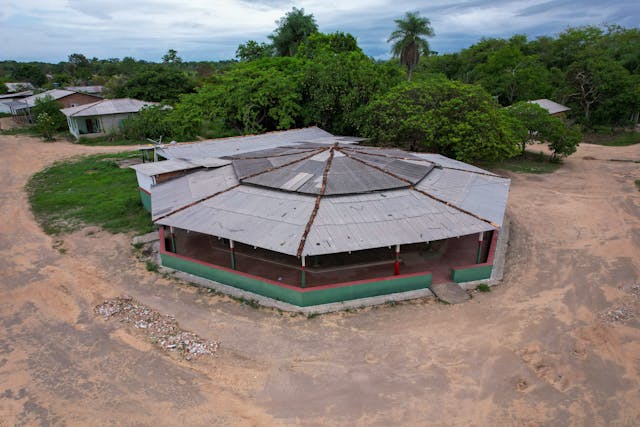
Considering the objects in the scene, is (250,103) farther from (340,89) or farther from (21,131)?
(21,131)

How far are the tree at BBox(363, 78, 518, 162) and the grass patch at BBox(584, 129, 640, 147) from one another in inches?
837

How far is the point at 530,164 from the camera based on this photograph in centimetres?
3369

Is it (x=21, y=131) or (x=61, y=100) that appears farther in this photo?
(x=61, y=100)

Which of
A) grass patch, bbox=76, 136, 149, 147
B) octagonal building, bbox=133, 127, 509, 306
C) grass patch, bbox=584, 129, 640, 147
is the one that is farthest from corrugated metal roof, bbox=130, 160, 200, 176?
grass patch, bbox=584, 129, 640, 147

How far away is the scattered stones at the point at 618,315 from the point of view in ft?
43.4

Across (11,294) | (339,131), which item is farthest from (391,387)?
(339,131)

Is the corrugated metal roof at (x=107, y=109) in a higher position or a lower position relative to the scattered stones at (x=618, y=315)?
higher

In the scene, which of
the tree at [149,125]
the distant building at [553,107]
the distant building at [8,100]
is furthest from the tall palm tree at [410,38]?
the distant building at [8,100]

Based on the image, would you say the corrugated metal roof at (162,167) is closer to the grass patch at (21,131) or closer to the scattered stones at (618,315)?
the scattered stones at (618,315)

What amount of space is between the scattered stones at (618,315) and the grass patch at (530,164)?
19.6 meters

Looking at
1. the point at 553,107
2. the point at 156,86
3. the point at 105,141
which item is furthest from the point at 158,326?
the point at 156,86

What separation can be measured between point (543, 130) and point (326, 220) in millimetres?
26342

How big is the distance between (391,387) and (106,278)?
11.6 meters

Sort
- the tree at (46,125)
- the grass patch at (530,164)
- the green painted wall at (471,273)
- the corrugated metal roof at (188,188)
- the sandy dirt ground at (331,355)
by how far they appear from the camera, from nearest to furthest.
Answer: the sandy dirt ground at (331,355) < the green painted wall at (471,273) < the corrugated metal roof at (188,188) < the grass patch at (530,164) < the tree at (46,125)
